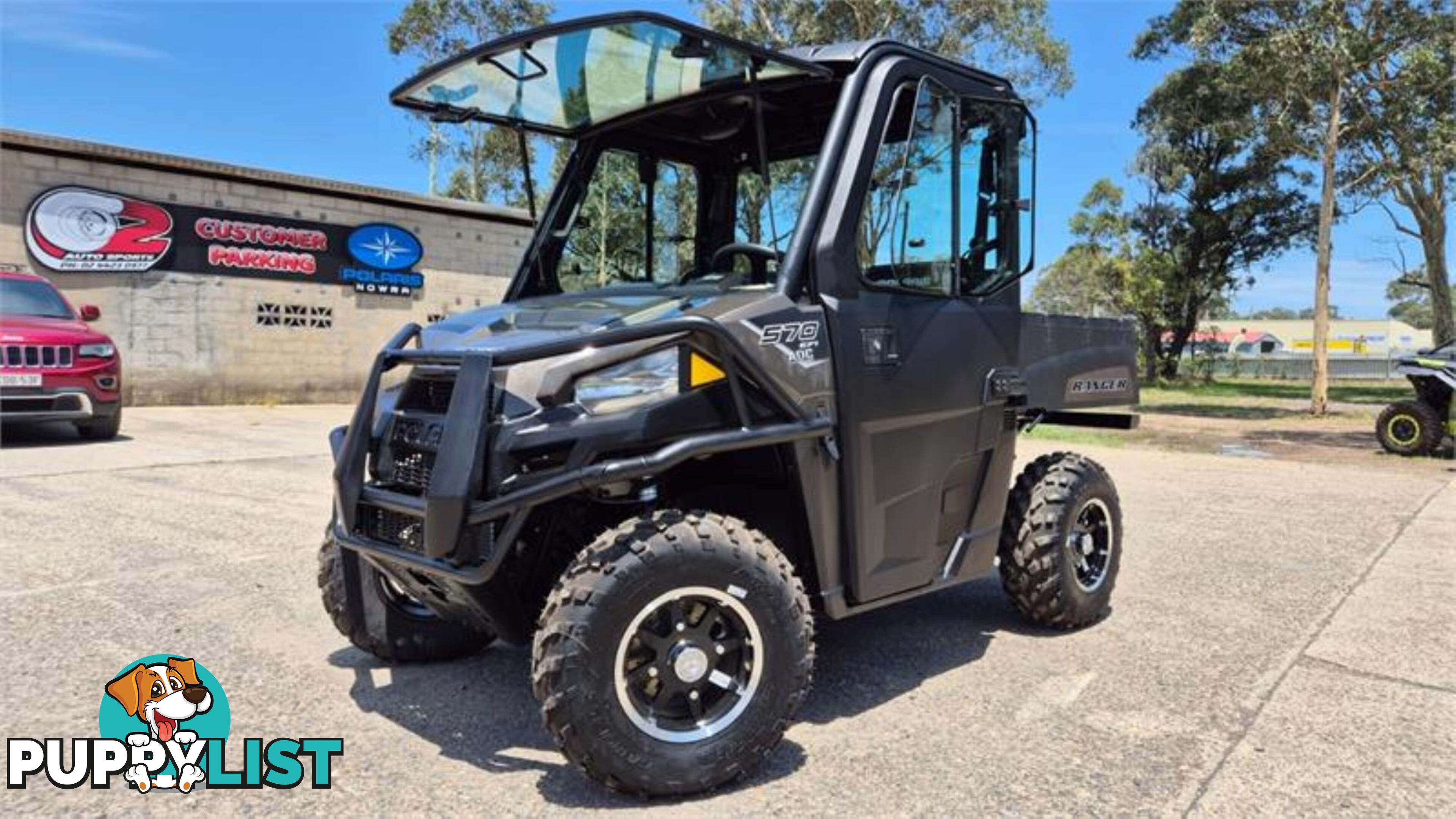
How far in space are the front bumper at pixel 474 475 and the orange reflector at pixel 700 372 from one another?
0.04m

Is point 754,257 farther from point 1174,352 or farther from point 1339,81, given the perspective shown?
point 1174,352

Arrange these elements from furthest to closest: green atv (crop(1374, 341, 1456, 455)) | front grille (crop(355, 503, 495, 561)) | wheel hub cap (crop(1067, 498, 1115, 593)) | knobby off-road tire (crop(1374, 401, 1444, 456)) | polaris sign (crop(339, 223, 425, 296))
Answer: polaris sign (crop(339, 223, 425, 296)) → knobby off-road tire (crop(1374, 401, 1444, 456)) → green atv (crop(1374, 341, 1456, 455)) → wheel hub cap (crop(1067, 498, 1115, 593)) → front grille (crop(355, 503, 495, 561))

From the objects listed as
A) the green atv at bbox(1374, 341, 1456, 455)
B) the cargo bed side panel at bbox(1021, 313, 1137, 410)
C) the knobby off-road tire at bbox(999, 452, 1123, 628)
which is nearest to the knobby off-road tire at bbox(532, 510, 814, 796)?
the knobby off-road tire at bbox(999, 452, 1123, 628)

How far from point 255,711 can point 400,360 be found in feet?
4.62

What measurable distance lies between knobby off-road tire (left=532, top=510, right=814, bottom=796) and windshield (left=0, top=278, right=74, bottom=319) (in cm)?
1084

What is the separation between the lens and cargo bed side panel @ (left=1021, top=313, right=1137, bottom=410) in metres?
4.35

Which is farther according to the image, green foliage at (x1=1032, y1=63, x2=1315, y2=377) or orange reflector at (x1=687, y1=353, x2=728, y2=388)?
green foliage at (x1=1032, y1=63, x2=1315, y2=377)

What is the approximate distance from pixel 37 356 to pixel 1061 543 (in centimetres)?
1055

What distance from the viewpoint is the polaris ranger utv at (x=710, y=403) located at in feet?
8.95

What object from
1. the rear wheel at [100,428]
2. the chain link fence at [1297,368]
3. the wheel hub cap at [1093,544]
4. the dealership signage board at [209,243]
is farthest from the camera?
the chain link fence at [1297,368]

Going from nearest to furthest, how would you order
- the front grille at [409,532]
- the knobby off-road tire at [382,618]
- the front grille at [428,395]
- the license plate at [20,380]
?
the front grille at [409,532], the front grille at [428,395], the knobby off-road tire at [382,618], the license plate at [20,380]

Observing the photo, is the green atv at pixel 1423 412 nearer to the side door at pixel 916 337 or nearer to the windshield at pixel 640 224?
the side door at pixel 916 337

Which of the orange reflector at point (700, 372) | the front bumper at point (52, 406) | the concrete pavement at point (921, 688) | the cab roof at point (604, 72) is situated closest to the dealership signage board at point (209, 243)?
the front bumper at point (52, 406)

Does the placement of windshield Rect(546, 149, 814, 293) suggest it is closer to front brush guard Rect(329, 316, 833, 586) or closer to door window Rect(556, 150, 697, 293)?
door window Rect(556, 150, 697, 293)
